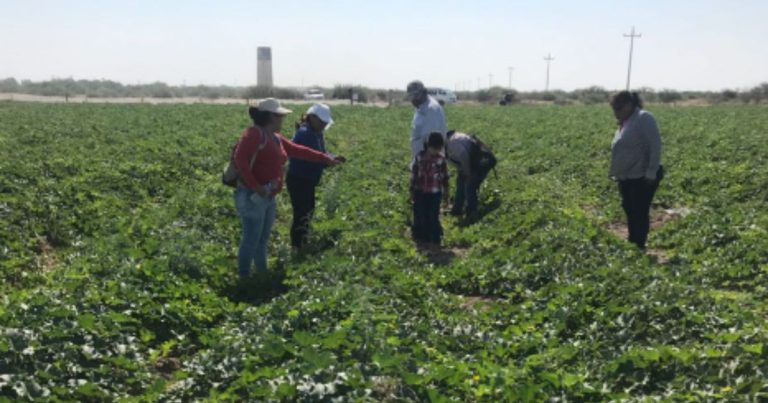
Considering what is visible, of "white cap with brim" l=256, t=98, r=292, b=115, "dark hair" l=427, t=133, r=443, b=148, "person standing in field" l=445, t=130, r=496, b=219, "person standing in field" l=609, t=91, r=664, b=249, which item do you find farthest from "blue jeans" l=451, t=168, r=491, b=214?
"white cap with brim" l=256, t=98, r=292, b=115

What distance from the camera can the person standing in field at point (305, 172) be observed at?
852 cm

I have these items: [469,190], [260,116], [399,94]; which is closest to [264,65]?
[399,94]

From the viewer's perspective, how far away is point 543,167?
17.7m

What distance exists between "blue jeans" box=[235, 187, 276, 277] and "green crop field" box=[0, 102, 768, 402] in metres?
0.30

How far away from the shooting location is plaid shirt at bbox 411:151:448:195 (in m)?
9.22

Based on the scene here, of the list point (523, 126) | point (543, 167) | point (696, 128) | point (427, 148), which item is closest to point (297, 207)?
point (427, 148)

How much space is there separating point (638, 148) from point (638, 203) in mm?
744

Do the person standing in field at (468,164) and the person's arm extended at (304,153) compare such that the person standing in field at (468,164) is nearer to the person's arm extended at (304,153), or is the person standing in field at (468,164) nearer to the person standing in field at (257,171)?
the person's arm extended at (304,153)

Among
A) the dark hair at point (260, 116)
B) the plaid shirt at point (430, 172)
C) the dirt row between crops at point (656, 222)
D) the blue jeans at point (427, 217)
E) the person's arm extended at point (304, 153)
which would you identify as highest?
the dark hair at point (260, 116)

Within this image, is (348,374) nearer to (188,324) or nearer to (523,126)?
(188,324)

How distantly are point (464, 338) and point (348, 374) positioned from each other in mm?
1668

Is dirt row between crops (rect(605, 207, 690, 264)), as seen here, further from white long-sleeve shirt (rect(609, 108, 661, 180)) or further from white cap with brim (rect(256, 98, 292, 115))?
white cap with brim (rect(256, 98, 292, 115))

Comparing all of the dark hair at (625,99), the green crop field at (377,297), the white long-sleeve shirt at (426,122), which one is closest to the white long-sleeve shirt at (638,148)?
the dark hair at (625,99)

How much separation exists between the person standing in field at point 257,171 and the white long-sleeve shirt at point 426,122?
2.80 metres
